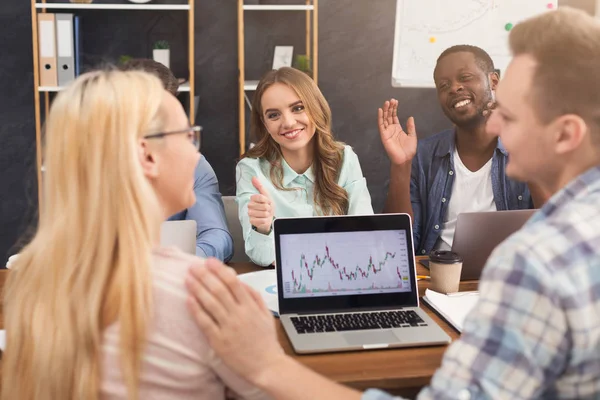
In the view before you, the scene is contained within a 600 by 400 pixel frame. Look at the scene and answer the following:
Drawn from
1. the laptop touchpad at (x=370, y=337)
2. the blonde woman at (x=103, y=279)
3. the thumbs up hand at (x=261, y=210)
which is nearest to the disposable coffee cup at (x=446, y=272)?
the laptop touchpad at (x=370, y=337)

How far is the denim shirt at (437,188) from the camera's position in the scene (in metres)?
2.45

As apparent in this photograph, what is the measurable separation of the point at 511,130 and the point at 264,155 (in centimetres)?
155

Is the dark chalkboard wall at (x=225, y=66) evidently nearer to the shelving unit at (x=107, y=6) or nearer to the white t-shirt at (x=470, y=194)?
the shelving unit at (x=107, y=6)

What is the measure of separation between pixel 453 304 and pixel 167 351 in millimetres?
865

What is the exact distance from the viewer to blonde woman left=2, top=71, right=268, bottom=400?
0.96 meters

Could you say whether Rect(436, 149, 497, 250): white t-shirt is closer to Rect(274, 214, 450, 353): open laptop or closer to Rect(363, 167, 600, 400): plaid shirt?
Rect(274, 214, 450, 353): open laptop

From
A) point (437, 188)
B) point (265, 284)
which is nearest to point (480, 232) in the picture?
point (265, 284)

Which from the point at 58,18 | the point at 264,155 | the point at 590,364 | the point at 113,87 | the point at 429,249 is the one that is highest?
the point at 58,18

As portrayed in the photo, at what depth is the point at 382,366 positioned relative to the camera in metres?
1.30

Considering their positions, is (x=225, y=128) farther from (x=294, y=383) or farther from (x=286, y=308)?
(x=294, y=383)

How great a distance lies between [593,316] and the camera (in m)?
0.82

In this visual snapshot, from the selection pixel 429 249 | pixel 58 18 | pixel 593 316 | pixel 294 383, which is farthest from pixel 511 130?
pixel 58 18

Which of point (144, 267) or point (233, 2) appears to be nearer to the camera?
point (144, 267)

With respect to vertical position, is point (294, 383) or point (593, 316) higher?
point (593, 316)
